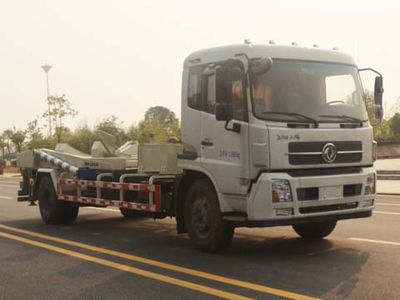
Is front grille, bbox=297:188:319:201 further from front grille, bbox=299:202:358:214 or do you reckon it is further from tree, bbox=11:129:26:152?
tree, bbox=11:129:26:152

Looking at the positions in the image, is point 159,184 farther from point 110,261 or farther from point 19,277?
point 19,277

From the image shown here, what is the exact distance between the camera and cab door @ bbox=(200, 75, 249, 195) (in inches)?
306

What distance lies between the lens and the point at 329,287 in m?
6.26

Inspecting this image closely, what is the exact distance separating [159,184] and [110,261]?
1613 millimetres

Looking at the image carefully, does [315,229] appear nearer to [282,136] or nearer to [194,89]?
[282,136]

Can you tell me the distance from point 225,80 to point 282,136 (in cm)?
102

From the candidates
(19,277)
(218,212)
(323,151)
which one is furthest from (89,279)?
(323,151)

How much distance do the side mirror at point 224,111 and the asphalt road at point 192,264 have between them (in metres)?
1.83

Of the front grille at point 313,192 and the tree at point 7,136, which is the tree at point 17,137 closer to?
the tree at point 7,136

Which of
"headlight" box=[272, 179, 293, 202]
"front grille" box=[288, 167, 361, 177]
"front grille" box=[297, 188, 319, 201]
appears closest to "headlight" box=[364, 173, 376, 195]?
"front grille" box=[288, 167, 361, 177]

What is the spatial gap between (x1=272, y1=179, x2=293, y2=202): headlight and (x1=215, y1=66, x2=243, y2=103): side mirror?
122cm

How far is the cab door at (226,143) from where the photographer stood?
7.78 meters

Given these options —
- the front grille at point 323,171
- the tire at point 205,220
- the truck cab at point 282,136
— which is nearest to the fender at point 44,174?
the tire at point 205,220

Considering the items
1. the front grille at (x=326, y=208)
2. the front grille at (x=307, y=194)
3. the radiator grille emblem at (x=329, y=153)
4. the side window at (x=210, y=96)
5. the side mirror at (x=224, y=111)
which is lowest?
the front grille at (x=326, y=208)
